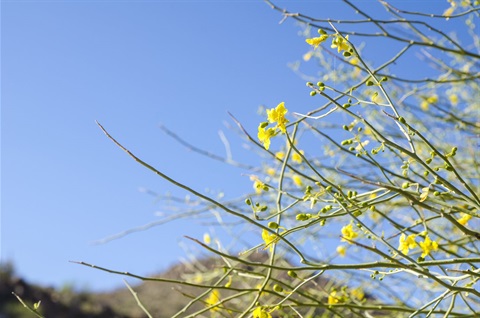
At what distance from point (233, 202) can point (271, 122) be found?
1.04 metres

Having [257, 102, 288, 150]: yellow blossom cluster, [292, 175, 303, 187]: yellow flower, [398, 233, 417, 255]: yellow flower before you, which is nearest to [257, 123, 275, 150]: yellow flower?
[257, 102, 288, 150]: yellow blossom cluster

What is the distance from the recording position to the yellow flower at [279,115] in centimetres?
156

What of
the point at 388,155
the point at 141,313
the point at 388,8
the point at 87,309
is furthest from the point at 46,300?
the point at 388,8

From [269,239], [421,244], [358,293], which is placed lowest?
[269,239]

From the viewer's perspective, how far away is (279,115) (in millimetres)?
1571

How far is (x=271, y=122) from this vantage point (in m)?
1.58

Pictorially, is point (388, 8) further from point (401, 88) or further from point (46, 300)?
point (46, 300)

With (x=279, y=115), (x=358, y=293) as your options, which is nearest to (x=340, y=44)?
(x=279, y=115)

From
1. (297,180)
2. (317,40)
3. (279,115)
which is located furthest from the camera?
(297,180)

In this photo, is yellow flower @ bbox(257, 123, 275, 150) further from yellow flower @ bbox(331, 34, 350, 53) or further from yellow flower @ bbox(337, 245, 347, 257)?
yellow flower @ bbox(337, 245, 347, 257)

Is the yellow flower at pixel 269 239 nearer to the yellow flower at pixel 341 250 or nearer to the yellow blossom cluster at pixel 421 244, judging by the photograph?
the yellow blossom cluster at pixel 421 244

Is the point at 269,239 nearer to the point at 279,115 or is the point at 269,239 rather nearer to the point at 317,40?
the point at 279,115

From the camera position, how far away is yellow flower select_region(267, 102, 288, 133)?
61.5 inches

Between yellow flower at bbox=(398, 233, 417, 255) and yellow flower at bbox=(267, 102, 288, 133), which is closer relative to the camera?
yellow flower at bbox=(267, 102, 288, 133)
